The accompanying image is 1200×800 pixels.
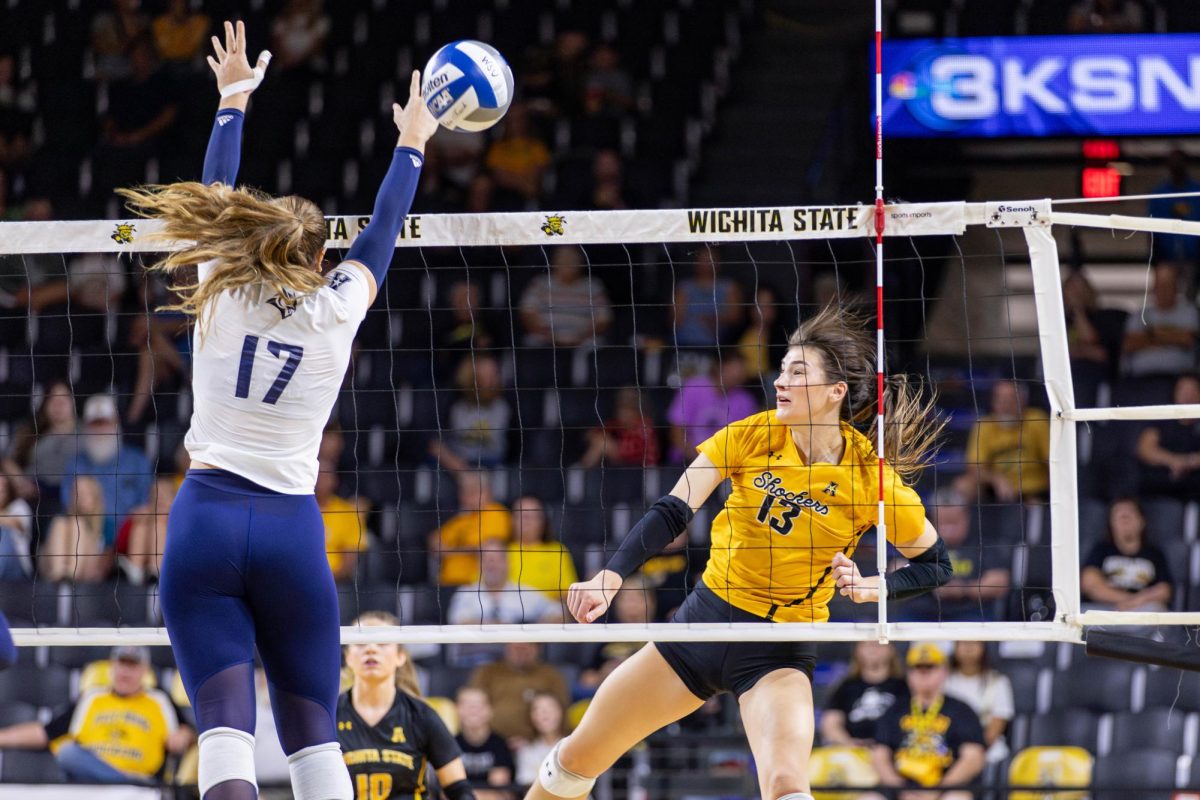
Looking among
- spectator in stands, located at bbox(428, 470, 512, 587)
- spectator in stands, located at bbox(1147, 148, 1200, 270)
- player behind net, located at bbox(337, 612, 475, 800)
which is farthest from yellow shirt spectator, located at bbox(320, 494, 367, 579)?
spectator in stands, located at bbox(1147, 148, 1200, 270)

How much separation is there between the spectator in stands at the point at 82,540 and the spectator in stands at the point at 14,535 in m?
0.15

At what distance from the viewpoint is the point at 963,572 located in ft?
35.3

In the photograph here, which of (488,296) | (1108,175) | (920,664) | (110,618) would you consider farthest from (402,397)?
(1108,175)

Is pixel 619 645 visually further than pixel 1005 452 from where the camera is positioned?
No

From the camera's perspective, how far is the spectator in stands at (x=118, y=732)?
9.70 meters

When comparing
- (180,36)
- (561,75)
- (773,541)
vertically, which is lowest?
(773,541)

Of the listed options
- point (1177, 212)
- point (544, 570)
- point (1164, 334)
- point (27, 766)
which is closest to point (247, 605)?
point (27, 766)

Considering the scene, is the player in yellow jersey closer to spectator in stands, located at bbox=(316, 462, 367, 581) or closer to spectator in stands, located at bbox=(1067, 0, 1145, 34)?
spectator in stands, located at bbox=(316, 462, 367, 581)

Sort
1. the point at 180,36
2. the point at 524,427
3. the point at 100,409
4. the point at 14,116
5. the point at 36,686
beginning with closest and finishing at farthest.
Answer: the point at 36,686 < the point at 100,409 < the point at 524,427 < the point at 14,116 < the point at 180,36

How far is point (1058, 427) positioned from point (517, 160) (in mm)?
7980

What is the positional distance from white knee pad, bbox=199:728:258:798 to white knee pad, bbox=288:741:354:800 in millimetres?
158

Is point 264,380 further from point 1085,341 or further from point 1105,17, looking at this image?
point 1105,17

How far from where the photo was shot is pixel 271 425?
4508 mm

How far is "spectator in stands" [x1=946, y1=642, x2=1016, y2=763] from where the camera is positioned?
980cm
